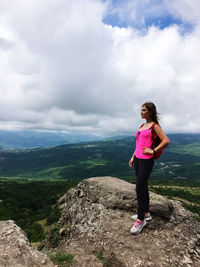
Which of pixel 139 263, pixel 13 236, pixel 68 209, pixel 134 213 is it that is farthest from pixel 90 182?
pixel 139 263

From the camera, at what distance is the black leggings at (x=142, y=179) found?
6.57m

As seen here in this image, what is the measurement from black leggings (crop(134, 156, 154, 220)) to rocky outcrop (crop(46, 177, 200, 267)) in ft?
4.11

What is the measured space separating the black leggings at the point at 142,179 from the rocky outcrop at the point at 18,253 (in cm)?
416

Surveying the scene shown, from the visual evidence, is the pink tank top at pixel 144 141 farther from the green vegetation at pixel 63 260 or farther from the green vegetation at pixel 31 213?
the green vegetation at pixel 31 213

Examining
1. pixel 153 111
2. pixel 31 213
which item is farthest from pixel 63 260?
pixel 31 213

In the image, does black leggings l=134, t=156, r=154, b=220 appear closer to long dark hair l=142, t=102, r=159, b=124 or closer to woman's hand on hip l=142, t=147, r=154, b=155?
woman's hand on hip l=142, t=147, r=154, b=155

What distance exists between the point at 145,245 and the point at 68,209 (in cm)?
726

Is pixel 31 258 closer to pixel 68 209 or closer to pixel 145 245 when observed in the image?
pixel 145 245

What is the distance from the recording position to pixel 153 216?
8672mm

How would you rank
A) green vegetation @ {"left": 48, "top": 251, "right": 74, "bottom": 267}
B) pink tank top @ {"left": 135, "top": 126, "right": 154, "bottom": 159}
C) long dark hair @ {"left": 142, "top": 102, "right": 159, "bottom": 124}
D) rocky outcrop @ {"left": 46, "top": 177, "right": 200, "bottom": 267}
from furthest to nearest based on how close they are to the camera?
long dark hair @ {"left": 142, "top": 102, "right": 159, "bottom": 124}
pink tank top @ {"left": 135, "top": 126, "right": 154, "bottom": 159}
rocky outcrop @ {"left": 46, "top": 177, "right": 200, "bottom": 267}
green vegetation @ {"left": 48, "top": 251, "right": 74, "bottom": 267}

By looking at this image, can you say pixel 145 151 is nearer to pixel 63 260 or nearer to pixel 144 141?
pixel 144 141

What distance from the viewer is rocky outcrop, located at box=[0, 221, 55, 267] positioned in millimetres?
5359

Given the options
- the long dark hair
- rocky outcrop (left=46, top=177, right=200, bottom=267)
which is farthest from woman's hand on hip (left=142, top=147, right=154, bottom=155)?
rocky outcrop (left=46, top=177, right=200, bottom=267)

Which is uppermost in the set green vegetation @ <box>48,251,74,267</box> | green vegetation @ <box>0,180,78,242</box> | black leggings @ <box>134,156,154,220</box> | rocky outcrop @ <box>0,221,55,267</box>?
black leggings @ <box>134,156,154,220</box>
